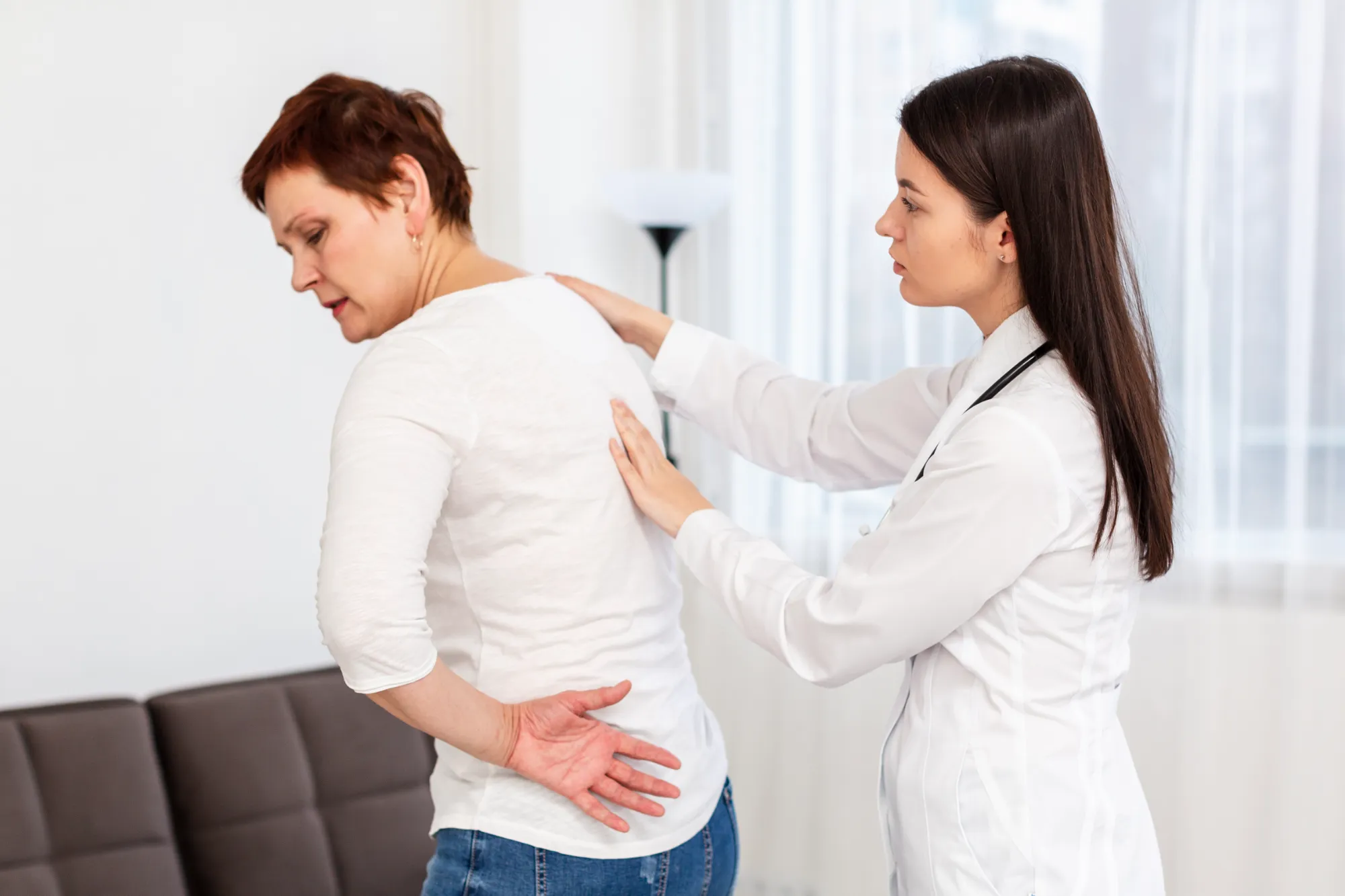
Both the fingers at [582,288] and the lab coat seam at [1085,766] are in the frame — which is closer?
the lab coat seam at [1085,766]

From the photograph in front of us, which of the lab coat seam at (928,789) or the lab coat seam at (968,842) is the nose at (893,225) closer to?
the lab coat seam at (928,789)

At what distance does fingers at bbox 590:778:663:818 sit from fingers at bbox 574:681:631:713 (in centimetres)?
7

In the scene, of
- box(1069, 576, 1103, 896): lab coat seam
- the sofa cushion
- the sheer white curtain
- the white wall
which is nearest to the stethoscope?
box(1069, 576, 1103, 896): lab coat seam

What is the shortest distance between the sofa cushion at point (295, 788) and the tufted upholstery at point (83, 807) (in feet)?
0.18

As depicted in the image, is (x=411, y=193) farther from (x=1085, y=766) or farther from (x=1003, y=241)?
(x=1085, y=766)

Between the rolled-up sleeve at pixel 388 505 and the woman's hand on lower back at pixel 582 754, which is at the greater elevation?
the rolled-up sleeve at pixel 388 505

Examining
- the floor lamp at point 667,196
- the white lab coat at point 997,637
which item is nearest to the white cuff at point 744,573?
the white lab coat at point 997,637

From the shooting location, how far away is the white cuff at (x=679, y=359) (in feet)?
5.31

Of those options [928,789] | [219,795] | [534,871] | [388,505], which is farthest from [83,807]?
[928,789]

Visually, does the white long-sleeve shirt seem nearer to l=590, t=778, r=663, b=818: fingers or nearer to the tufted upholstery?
l=590, t=778, r=663, b=818: fingers

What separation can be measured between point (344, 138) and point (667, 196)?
5.04 feet

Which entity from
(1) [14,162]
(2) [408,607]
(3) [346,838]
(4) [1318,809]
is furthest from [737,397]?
(1) [14,162]

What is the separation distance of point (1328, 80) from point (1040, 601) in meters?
1.36

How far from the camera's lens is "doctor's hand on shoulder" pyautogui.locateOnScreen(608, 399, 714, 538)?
1.23 meters
